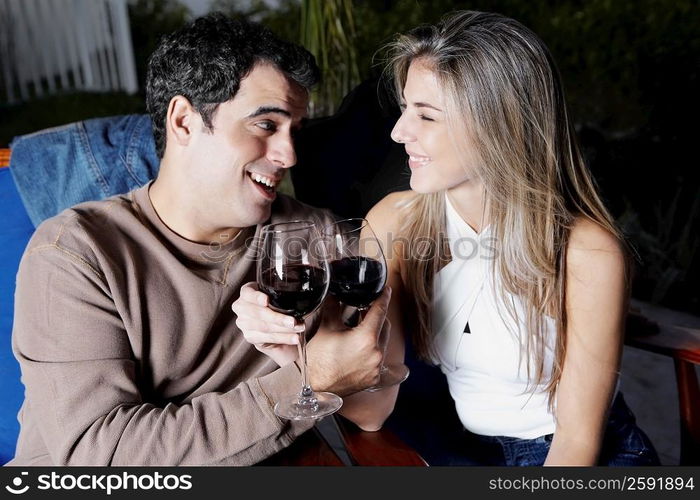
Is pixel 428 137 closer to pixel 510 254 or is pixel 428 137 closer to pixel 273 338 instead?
pixel 510 254

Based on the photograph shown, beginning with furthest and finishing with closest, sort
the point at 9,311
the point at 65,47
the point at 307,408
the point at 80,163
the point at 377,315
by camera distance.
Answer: the point at 65,47, the point at 80,163, the point at 9,311, the point at 377,315, the point at 307,408

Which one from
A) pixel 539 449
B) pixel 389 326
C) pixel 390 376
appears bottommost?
pixel 539 449

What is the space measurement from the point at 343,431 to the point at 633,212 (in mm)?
3223

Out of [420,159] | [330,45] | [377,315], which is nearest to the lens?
[377,315]

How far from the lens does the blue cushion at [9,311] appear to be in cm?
169

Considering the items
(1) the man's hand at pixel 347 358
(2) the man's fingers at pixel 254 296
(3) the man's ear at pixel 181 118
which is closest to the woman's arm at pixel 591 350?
(1) the man's hand at pixel 347 358

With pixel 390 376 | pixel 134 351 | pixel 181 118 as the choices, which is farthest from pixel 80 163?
pixel 390 376

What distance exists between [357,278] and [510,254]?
445 mm

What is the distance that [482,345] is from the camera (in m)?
1.64

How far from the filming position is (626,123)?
4547 mm

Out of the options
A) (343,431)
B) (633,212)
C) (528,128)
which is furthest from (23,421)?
(633,212)

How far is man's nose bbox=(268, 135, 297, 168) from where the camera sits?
64.0 inches

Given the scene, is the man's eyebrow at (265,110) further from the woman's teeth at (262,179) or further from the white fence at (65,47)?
the white fence at (65,47)

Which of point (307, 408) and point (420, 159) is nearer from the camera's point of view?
point (307, 408)
